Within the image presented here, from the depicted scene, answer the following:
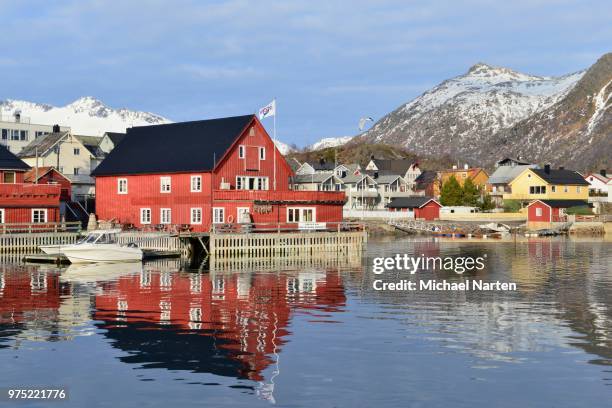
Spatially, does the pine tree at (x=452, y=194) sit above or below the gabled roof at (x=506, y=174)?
below

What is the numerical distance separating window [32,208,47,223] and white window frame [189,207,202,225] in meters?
12.7

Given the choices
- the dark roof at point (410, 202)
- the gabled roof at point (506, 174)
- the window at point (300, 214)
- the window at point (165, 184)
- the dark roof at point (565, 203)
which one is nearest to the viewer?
the window at point (300, 214)

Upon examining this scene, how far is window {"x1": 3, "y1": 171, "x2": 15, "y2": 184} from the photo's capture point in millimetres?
73688

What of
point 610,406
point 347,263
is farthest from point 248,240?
point 610,406

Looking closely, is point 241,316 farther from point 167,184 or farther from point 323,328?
point 167,184

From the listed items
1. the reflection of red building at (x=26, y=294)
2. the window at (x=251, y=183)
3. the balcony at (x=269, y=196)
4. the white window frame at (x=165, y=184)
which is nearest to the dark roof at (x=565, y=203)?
the balcony at (x=269, y=196)

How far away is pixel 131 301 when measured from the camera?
120 feet

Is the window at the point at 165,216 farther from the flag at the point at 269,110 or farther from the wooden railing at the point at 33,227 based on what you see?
the flag at the point at 269,110

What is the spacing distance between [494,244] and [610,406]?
6856 cm

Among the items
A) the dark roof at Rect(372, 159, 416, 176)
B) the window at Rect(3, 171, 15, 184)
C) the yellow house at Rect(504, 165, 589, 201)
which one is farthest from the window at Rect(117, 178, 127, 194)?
the dark roof at Rect(372, 159, 416, 176)

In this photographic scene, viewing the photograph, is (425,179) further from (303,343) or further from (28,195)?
(303,343)

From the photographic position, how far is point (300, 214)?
71938 mm

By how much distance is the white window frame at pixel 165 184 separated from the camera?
73000 millimetres

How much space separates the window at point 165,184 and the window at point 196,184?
2691 millimetres
